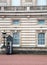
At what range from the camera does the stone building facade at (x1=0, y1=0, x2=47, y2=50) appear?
34562 millimetres

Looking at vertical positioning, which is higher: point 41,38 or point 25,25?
point 25,25

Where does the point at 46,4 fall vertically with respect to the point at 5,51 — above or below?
above

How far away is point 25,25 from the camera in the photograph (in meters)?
34.9

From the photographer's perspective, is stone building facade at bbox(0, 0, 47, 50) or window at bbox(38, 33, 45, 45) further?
window at bbox(38, 33, 45, 45)

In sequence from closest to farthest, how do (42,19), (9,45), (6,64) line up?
(6,64) < (9,45) < (42,19)

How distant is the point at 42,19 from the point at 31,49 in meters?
4.31

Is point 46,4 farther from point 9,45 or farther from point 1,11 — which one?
point 9,45

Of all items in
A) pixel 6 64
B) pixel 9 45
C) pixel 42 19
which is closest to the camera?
pixel 6 64

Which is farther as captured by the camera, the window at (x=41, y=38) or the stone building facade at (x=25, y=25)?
the window at (x=41, y=38)

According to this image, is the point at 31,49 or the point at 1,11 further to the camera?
the point at 1,11

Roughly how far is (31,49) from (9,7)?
5.80m

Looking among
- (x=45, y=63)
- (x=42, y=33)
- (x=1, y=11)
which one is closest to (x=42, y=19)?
(x=42, y=33)

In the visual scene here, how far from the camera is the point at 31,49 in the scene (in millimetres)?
31500

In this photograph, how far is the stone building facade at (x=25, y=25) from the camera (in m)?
34.6
